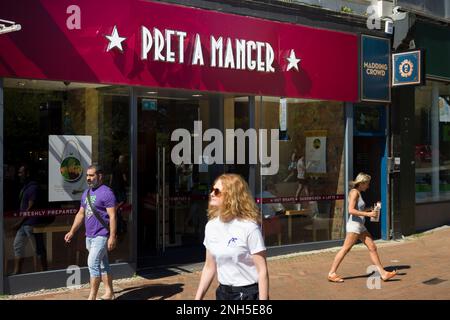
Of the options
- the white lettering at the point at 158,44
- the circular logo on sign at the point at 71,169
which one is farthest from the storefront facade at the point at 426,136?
the circular logo on sign at the point at 71,169

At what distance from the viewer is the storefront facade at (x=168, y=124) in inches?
320

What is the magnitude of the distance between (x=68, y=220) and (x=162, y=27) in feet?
11.1

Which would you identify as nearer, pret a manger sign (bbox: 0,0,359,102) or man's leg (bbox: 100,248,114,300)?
man's leg (bbox: 100,248,114,300)

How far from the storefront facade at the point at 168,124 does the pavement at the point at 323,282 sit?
46 centimetres

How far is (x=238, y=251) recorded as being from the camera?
440 cm

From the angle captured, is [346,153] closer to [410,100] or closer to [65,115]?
[410,100]

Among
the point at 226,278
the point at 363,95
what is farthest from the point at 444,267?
the point at 226,278

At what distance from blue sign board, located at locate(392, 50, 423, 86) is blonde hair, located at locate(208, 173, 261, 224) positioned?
892cm

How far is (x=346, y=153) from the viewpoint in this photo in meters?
12.1

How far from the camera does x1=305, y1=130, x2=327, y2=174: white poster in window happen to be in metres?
11.8

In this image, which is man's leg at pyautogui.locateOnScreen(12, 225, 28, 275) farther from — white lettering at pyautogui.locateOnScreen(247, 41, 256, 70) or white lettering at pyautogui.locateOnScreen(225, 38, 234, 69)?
white lettering at pyautogui.locateOnScreen(247, 41, 256, 70)

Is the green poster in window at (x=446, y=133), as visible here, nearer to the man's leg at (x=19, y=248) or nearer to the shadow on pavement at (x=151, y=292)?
the shadow on pavement at (x=151, y=292)

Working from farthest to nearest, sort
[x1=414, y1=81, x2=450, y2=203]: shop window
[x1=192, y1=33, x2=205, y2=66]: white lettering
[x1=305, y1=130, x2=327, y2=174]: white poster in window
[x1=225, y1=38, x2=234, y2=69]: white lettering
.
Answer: [x1=414, y1=81, x2=450, y2=203]: shop window < [x1=305, y1=130, x2=327, y2=174]: white poster in window < [x1=225, y1=38, x2=234, y2=69]: white lettering < [x1=192, y1=33, x2=205, y2=66]: white lettering

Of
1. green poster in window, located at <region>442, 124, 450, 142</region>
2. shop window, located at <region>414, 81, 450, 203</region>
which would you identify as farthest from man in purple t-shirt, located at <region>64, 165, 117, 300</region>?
green poster in window, located at <region>442, 124, 450, 142</region>
